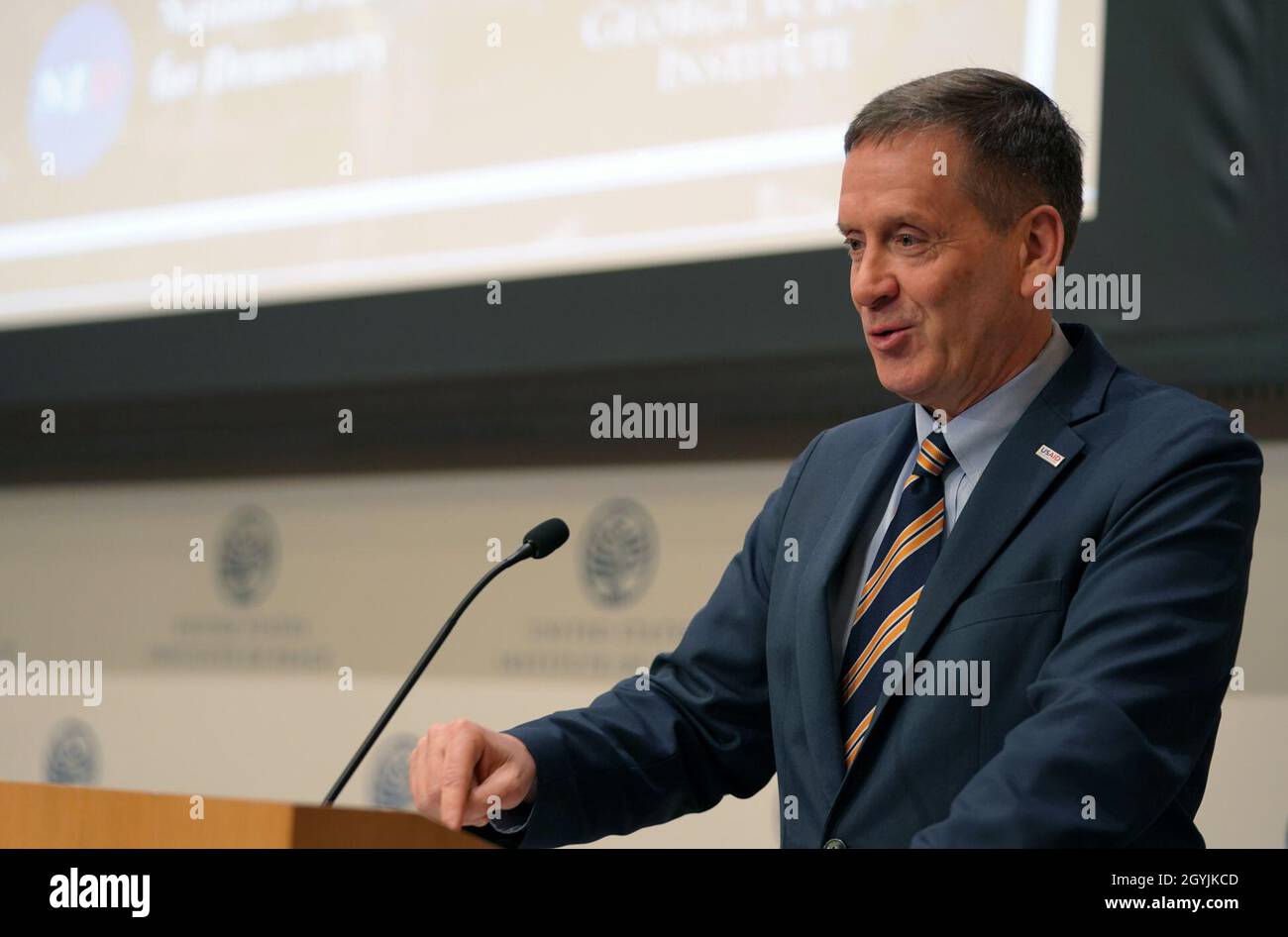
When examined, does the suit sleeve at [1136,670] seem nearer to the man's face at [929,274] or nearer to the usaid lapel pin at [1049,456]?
the usaid lapel pin at [1049,456]

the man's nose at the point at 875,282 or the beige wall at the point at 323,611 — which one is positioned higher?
the man's nose at the point at 875,282

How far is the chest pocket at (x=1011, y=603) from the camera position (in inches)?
64.7

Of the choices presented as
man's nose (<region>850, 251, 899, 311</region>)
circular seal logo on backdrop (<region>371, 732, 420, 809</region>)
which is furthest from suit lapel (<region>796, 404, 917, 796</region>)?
circular seal logo on backdrop (<region>371, 732, 420, 809</region>)

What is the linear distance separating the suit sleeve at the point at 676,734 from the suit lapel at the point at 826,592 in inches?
6.1

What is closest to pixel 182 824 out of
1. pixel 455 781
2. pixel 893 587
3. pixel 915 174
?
pixel 455 781

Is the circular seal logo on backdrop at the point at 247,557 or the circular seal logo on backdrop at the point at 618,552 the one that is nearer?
the circular seal logo on backdrop at the point at 618,552

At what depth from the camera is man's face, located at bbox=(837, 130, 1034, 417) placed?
1.81 meters

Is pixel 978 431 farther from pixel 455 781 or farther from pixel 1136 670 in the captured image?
pixel 455 781

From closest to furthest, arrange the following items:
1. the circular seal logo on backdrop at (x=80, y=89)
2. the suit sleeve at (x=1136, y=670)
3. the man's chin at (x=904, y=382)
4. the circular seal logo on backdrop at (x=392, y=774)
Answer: the suit sleeve at (x=1136, y=670), the man's chin at (x=904, y=382), the circular seal logo on backdrop at (x=392, y=774), the circular seal logo on backdrop at (x=80, y=89)

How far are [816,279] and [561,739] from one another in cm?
146

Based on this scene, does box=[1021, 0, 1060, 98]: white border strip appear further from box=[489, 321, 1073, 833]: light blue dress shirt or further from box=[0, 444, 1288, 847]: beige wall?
box=[489, 321, 1073, 833]: light blue dress shirt

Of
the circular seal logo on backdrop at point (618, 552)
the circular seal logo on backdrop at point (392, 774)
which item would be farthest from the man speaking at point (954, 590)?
the circular seal logo on backdrop at point (392, 774)

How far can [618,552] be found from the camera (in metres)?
3.48
